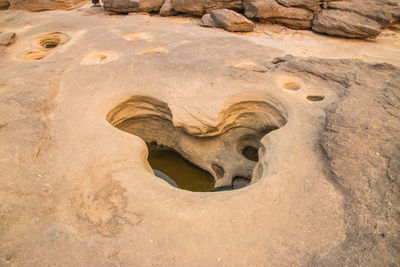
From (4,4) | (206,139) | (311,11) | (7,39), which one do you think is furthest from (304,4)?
(4,4)

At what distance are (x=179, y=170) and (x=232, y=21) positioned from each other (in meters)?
5.61

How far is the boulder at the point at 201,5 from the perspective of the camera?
31.2 ft

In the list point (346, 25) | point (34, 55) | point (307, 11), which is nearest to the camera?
point (34, 55)

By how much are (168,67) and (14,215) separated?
146 inches

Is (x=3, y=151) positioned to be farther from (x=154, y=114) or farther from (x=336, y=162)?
(x=336, y=162)

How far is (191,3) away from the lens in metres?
9.89

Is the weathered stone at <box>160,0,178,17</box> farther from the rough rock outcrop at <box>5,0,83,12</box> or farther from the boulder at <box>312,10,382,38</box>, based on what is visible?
the rough rock outcrop at <box>5,0,83,12</box>

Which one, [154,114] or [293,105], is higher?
[293,105]

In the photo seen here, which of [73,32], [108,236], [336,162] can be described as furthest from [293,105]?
[73,32]

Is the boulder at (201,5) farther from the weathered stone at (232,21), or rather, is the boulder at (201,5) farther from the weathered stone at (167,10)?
the weathered stone at (232,21)

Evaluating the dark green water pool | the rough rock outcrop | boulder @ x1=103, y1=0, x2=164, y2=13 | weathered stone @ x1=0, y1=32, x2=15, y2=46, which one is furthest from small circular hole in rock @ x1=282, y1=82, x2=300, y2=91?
the rough rock outcrop

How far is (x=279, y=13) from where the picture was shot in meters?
9.03

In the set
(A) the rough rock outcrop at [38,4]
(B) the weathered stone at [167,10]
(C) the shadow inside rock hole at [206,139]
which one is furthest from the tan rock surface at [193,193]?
(A) the rough rock outcrop at [38,4]

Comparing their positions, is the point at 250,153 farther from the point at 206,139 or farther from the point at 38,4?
the point at 38,4
